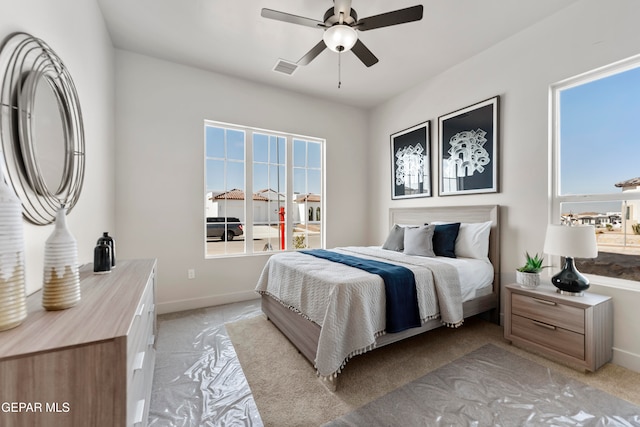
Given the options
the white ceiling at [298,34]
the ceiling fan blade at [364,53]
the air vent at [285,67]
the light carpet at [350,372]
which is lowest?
the light carpet at [350,372]

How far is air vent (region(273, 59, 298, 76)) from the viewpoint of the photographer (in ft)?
10.6

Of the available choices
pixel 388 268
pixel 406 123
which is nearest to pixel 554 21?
Answer: pixel 406 123

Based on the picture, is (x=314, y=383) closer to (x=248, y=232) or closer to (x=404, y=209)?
(x=248, y=232)

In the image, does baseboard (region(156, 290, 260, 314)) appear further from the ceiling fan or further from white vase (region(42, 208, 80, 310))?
the ceiling fan

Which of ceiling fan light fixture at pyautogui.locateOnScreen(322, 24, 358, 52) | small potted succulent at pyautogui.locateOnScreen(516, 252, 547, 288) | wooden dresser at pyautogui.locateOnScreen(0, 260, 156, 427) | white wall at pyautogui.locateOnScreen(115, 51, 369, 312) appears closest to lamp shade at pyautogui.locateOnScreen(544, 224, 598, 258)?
small potted succulent at pyautogui.locateOnScreen(516, 252, 547, 288)

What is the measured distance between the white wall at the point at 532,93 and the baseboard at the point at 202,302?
9.63ft

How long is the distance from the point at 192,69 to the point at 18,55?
2.47m

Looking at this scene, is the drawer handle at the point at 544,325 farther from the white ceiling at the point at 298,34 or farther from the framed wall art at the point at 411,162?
the white ceiling at the point at 298,34

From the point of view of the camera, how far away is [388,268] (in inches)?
87.8

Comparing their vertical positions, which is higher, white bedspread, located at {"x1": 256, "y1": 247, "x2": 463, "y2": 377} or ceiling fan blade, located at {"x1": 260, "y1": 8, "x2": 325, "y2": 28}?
ceiling fan blade, located at {"x1": 260, "y1": 8, "x2": 325, "y2": 28}

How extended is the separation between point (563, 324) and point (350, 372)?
1717 mm

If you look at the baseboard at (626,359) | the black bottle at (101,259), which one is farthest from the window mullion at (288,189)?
the baseboard at (626,359)

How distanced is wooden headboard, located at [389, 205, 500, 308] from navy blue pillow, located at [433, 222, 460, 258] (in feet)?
0.75

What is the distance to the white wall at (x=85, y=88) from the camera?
127 cm
